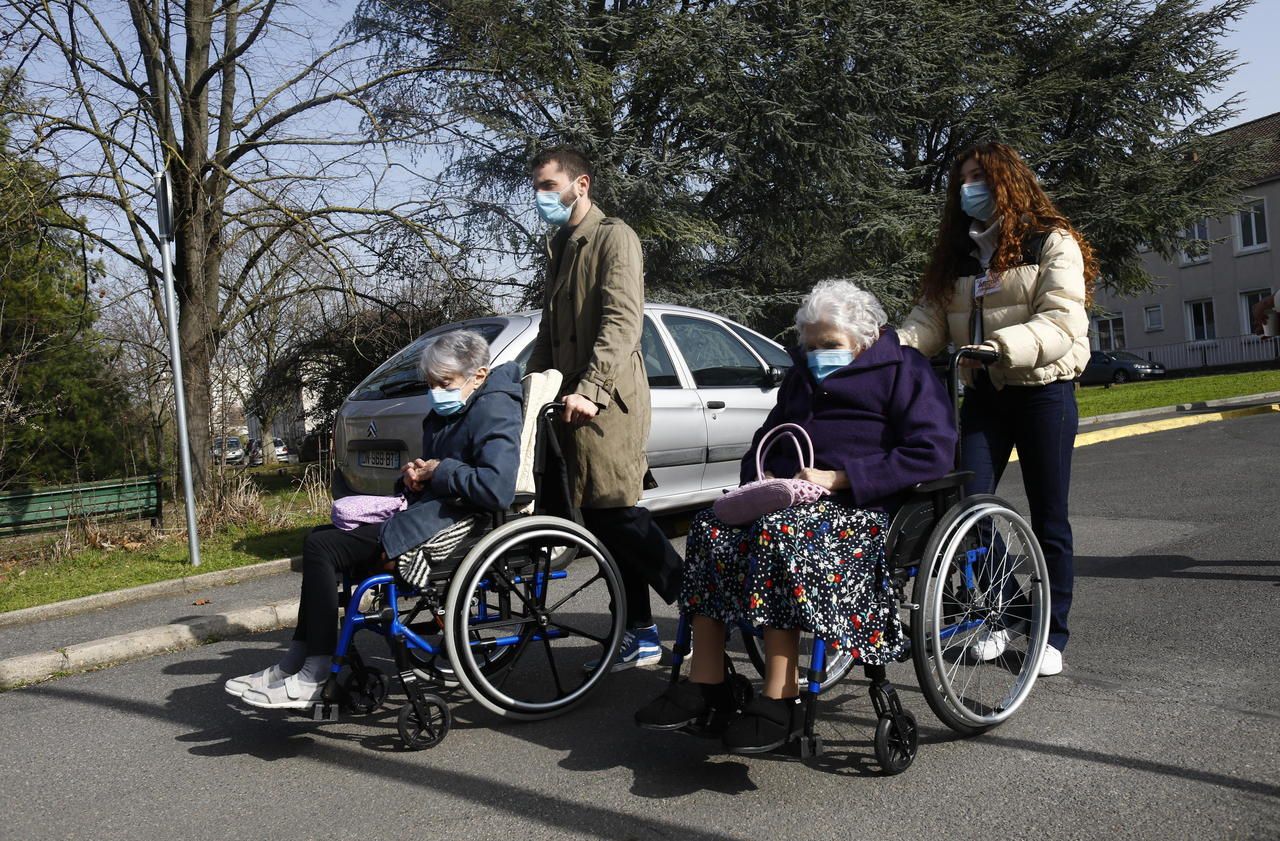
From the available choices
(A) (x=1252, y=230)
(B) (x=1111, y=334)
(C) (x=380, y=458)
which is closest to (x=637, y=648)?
(C) (x=380, y=458)

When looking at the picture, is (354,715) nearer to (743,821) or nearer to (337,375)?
(743,821)

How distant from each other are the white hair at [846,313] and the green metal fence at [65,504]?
7.90 m

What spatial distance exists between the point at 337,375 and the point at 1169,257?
1947cm

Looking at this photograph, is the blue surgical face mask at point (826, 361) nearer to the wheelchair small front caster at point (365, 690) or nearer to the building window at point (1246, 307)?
the wheelchair small front caster at point (365, 690)

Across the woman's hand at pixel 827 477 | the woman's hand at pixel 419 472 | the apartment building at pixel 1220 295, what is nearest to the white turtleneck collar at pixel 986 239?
the woman's hand at pixel 827 477

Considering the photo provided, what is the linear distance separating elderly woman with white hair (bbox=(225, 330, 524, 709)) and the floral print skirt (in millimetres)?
1010

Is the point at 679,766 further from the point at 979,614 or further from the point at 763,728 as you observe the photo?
the point at 979,614

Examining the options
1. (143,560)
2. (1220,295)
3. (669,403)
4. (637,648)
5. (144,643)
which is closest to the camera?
(637,648)

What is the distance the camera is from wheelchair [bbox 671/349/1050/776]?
10.2 feet

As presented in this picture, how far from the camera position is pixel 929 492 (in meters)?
3.37

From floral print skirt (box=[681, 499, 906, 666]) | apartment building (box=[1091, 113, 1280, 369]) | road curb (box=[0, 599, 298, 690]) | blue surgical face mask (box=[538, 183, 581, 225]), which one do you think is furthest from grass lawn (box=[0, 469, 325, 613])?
apartment building (box=[1091, 113, 1280, 369])

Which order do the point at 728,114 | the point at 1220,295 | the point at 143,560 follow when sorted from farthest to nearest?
the point at 1220,295, the point at 728,114, the point at 143,560

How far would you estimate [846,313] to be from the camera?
3.55 m

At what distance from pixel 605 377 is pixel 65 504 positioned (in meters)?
7.21
